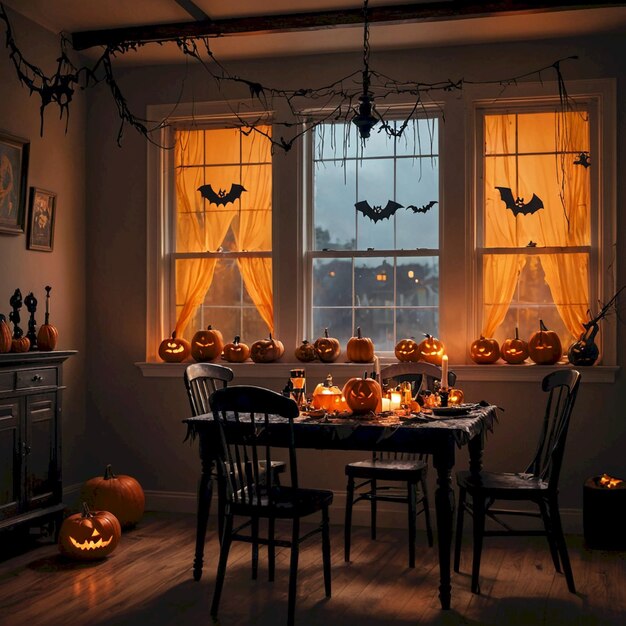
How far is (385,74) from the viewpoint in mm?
5723

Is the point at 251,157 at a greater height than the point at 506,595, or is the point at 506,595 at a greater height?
the point at 251,157

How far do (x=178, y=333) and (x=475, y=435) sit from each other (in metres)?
2.59

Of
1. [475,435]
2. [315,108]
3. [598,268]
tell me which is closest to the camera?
[475,435]

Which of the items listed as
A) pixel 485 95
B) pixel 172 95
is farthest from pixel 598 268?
pixel 172 95

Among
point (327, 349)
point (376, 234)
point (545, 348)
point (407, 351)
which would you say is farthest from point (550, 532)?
point (376, 234)

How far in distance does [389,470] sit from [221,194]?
2.46 meters

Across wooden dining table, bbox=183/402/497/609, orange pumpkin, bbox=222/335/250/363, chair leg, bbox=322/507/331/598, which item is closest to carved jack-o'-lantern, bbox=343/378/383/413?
wooden dining table, bbox=183/402/497/609

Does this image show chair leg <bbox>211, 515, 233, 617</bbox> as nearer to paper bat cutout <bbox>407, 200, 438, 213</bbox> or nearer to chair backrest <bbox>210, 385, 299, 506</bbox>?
chair backrest <bbox>210, 385, 299, 506</bbox>

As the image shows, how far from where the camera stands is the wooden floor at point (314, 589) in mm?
3746

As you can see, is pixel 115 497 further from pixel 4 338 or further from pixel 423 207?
pixel 423 207

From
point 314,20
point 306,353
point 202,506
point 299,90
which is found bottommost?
point 202,506

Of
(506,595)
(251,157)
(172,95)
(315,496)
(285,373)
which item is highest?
(172,95)

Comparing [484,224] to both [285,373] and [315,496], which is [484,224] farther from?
[315,496]

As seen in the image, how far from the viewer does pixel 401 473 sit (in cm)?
454
